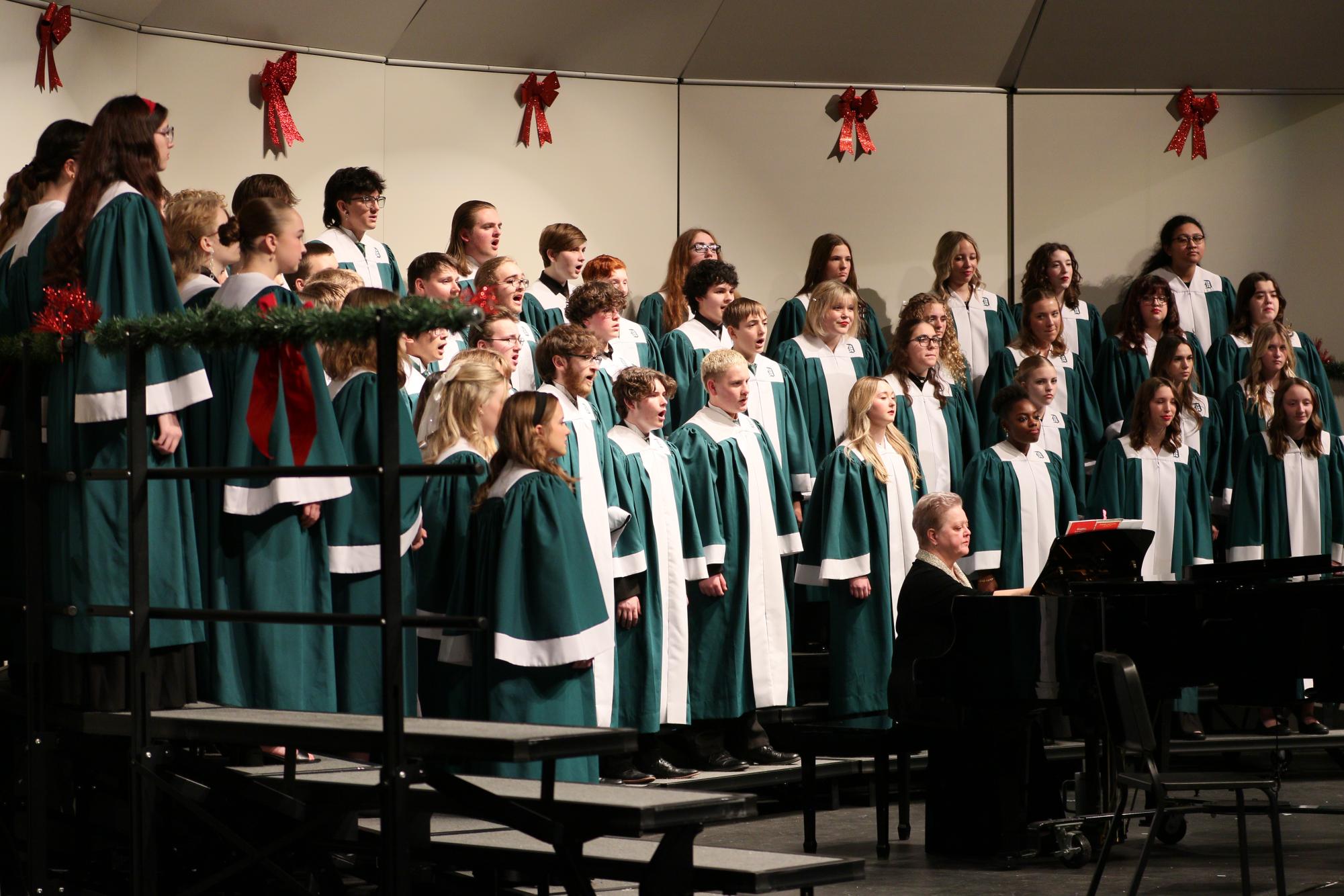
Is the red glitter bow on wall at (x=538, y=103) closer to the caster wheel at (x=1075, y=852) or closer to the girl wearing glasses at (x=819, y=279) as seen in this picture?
the girl wearing glasses at (x=819, y=279)

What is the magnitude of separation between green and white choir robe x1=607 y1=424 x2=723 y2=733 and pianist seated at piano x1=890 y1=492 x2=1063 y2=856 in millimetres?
1046

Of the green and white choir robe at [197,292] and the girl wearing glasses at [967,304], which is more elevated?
the girl wearing glasses at [967,304]

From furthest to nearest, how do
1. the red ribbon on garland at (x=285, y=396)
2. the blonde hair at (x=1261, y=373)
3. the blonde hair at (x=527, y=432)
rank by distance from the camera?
the blonde hair at (x=1261, y=373) < the blonde hair at (x=527, y=432) < the red ribbon on garland at (x=285, y=396)

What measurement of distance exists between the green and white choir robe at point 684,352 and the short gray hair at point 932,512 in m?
1.79

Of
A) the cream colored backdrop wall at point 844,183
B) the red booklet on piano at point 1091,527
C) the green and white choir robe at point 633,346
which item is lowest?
the red booklet on piano at point 1091,527

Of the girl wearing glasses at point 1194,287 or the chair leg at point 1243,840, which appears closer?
the chair leg at point 1243,840

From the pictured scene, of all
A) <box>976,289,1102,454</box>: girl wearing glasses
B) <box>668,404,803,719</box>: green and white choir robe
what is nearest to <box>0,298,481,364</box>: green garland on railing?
<box>668,404,803,719</box>: green and white choir robe

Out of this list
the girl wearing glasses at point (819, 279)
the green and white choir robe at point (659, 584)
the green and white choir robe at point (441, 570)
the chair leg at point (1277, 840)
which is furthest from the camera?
the girl wearing glasses at point (819, 279)

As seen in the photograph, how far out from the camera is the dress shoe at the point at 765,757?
7645 millimetres

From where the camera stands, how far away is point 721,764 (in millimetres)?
7484

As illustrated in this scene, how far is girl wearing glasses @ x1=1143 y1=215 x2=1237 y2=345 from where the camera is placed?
34.6ft

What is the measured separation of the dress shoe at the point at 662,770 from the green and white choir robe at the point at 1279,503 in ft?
12.9

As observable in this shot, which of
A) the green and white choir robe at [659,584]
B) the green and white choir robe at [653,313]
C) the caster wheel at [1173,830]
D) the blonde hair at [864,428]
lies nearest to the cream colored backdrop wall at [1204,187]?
the green and white choir robe at [653,313]

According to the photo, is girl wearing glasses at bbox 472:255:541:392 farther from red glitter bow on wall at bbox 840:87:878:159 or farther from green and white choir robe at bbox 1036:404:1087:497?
red glitter bow on wall at bbox 840:87:878:159
